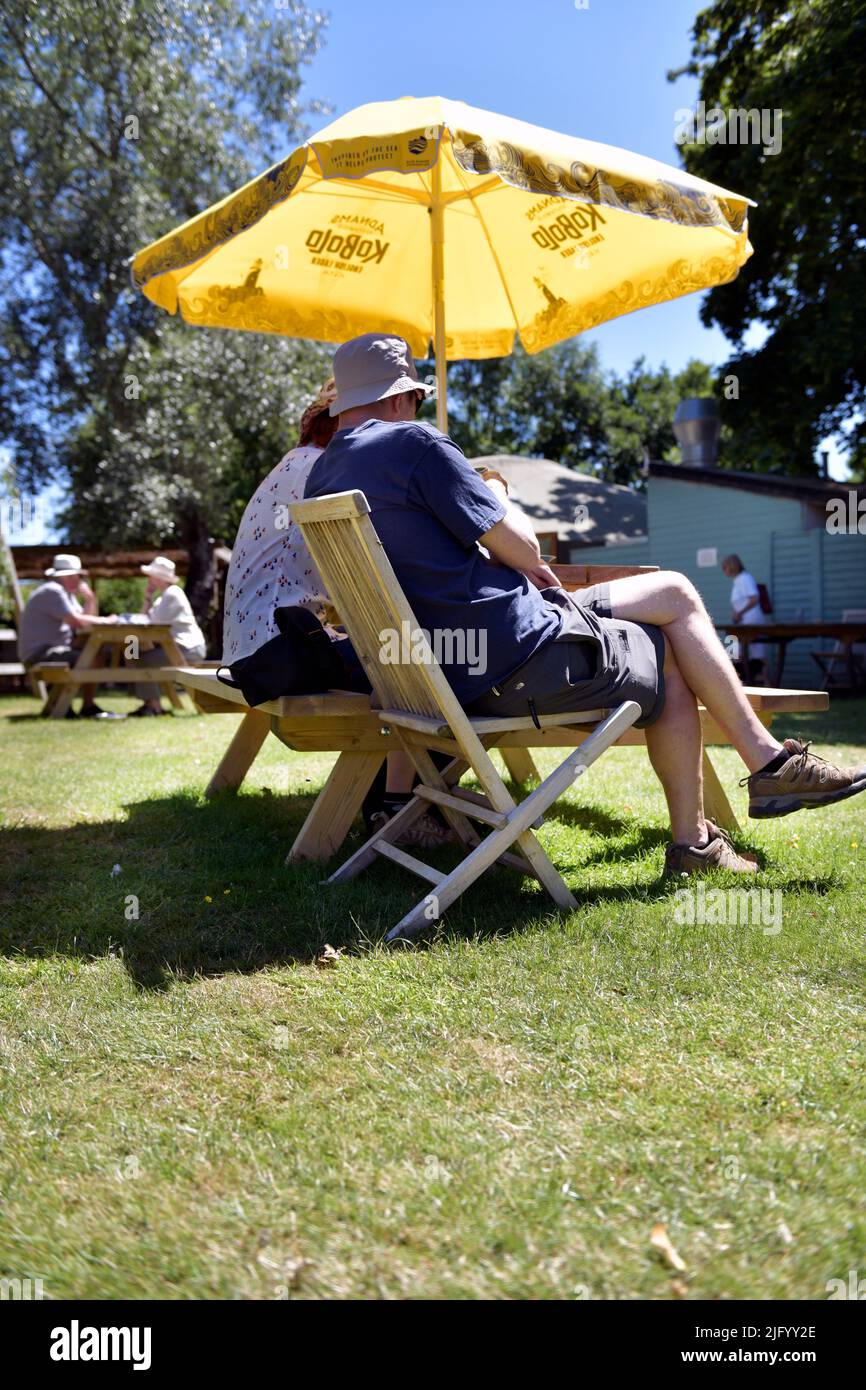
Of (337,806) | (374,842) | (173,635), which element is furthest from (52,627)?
(374,842)

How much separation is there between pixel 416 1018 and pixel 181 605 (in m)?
9.24

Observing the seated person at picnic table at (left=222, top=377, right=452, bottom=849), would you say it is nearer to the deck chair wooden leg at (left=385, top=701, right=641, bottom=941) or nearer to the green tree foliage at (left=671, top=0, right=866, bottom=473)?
the deck chair wooden leg at (left=385, top=701, right=641, bottom=941)

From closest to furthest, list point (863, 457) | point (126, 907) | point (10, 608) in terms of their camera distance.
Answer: point (126, 907) → point (863, 457) → point (10, 608)

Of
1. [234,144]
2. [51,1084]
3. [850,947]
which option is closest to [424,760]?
[850,947]

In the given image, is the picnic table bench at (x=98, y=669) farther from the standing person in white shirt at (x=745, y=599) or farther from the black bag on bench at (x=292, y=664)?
the standing person in white shirt at (x=745, y=599)

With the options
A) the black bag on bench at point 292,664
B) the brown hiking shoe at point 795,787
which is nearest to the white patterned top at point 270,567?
the black bag on bench at point 292,664

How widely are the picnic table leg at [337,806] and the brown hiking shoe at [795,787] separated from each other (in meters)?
1.26

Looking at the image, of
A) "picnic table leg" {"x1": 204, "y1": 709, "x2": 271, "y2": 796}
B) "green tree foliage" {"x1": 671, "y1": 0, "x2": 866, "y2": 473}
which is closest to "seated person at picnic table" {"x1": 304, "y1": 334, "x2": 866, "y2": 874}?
"picnic table leg" {"x1": 204, "y1": 709, "x2": 271, "y2": 796}

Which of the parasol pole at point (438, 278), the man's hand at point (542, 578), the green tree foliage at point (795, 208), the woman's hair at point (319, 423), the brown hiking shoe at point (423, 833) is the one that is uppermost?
the green tree foliage at point (795, 208)

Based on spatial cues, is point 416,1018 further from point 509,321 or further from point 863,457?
point 863,457

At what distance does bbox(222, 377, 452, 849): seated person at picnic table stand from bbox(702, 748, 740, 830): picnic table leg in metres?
1.01

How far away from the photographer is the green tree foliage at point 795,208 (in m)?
14.9
